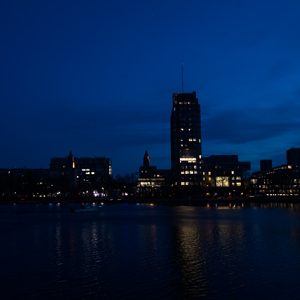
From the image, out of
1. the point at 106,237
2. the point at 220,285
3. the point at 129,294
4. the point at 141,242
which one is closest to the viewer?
the point at 129,294

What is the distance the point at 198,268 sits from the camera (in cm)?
4644

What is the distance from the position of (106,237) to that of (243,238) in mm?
19059

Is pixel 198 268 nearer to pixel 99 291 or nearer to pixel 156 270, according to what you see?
pixel 156 270

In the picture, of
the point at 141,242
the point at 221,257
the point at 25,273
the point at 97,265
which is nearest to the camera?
the point at 25,273

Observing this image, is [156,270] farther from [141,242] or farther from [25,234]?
[25,234]

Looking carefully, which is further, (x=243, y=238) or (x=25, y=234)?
(x=25, y=234)

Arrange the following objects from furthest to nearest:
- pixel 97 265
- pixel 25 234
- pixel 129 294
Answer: pixel 25 234, pixel 97 265, pixel 129 294

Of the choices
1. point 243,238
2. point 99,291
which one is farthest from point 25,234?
point 99,291

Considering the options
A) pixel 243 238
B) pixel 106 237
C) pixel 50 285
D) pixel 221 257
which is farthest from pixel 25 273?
pixel 243 238

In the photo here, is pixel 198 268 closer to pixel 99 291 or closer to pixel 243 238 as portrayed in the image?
pixel 99 291

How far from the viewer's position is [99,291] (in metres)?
37.4

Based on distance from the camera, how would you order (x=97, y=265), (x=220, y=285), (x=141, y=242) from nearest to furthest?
(x=220, y=285) → (x=97, y=265) → (x=141, y=242)

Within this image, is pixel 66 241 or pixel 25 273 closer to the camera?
pixel 25 273

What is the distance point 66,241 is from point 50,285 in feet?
99.7
